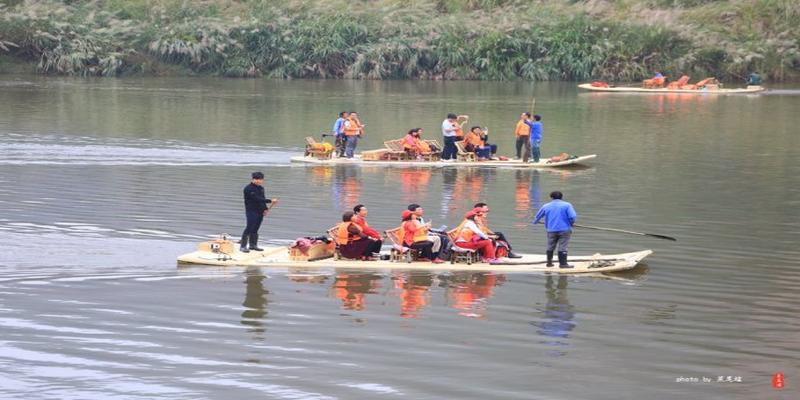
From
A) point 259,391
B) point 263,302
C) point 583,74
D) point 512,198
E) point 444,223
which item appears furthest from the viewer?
point 583,74

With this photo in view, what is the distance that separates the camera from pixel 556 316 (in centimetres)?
2039

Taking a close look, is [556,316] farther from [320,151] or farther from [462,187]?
[320,151]

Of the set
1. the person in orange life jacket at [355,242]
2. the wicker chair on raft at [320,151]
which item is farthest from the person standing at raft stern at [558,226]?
the wicker chair on raft at [320,151]

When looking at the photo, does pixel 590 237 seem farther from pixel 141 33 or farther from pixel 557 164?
pixel 141 33

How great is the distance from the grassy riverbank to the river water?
116 feet

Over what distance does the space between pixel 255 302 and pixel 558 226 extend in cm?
527

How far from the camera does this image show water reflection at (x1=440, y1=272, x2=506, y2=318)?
20734mm

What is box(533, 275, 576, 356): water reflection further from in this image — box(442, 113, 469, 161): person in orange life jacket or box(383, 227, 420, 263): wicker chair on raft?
box(442, 113, 469, 161): person in orange life jacket

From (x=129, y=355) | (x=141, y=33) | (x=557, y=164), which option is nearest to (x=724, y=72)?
(x=141, y=33)

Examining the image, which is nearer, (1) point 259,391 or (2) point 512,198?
(1) point 259,391

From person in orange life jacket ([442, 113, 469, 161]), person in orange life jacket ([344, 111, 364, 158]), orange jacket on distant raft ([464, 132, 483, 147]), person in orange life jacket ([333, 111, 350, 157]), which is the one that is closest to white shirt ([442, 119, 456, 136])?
person in orange life jacket ([442, 113, 469, 161])

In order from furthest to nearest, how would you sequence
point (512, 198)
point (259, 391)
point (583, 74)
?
point (583, 74)
point (512, 198)
point (259, 391)

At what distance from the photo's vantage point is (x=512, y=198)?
33406 millimetres

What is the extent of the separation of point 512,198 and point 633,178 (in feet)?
17.5
